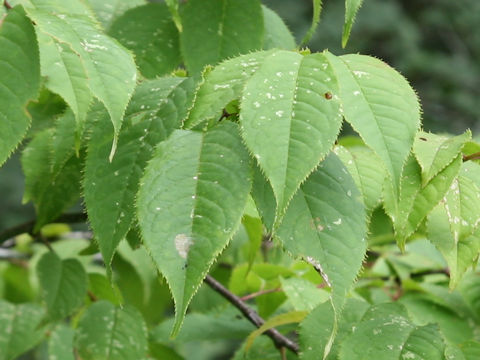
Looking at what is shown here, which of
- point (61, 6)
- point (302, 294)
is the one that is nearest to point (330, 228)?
point (302, 294)

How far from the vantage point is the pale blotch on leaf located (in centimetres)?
69

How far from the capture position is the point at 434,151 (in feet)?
2.86

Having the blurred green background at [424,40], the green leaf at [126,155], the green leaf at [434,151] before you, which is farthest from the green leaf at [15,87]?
the blurred green background at [424,40]

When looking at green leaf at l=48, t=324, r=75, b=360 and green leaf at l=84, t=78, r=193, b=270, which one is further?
green leaf at l=48, t=324, r=75, b=360

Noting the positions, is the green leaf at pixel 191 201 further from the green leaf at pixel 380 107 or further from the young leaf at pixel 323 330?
the young leaf at pixel 323 330

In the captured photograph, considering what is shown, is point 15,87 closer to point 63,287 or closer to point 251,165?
point 251,165

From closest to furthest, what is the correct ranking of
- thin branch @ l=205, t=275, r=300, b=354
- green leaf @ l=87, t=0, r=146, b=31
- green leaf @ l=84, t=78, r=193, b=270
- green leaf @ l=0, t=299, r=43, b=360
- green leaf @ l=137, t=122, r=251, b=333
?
1. green leaf @ l=137, t=122, r=251, b=333
2. green leaf @ l=84, t=78, r=193, b=270
3. thin branch @ l=205, t=275, r=300, b=354
4. green leaf @ l=87, t=0, r=146, b=31
5. green leaf @ l=0, t=299, r=43, b=360

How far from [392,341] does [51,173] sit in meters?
0.56

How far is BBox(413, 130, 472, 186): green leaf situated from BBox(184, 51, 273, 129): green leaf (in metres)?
0.22

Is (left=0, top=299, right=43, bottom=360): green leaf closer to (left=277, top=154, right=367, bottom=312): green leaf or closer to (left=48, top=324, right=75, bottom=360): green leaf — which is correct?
(left=48, top=324, right=75, bottom=360): green leaf

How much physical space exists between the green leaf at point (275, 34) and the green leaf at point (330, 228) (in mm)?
513

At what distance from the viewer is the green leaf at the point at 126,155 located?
792 mm

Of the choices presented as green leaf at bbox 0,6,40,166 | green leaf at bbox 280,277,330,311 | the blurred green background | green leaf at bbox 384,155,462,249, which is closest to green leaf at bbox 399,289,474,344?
green leaf at bbox 280,277,330,311

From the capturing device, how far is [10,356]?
1411 millimetres
